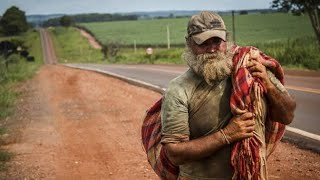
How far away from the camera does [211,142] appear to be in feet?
9.37

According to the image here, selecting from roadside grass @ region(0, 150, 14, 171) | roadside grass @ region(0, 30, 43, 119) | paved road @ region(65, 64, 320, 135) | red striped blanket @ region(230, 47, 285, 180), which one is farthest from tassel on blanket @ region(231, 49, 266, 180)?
roadside grass @ region(0, 30, 43, 119)

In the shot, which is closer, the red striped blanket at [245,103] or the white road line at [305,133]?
the red striped blanket at [245,103]

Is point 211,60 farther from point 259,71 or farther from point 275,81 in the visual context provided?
point 275,81

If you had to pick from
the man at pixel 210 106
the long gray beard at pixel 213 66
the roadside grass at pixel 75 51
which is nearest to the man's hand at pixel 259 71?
the man at pixel 210 106

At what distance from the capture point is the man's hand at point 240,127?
2811 millimetres

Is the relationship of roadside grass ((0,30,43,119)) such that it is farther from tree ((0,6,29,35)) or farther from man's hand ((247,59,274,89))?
tree ((0,6,29,35))

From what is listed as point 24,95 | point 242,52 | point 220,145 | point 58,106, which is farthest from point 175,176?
point 24,95

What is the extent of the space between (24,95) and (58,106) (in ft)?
14.7

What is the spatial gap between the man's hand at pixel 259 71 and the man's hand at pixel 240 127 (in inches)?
8.3

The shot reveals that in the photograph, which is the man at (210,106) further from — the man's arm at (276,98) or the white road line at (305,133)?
the white road line at (305,133)

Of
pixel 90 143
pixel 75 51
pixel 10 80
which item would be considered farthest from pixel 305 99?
pixel 75 51

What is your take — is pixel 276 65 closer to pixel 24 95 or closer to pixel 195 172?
pixel 195 172

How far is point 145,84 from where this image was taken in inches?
685

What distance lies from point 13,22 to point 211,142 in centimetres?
12884
